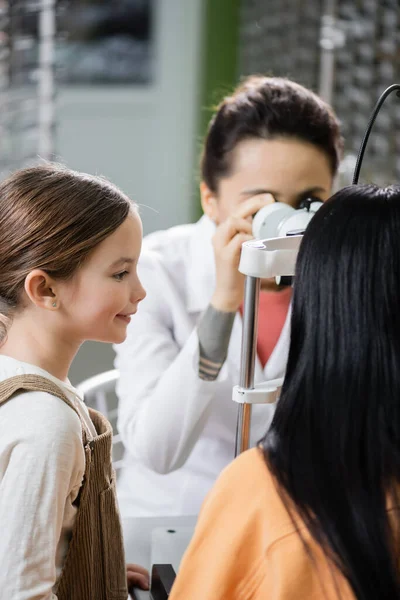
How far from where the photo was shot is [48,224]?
2.46ft

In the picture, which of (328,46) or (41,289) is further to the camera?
(328,46)

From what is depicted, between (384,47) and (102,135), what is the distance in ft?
7.47

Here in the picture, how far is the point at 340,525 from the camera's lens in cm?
56

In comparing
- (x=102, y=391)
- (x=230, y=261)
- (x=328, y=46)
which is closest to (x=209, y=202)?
(x=230, y=261)

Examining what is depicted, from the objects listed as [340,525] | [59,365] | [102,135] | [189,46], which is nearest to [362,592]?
[340,525]

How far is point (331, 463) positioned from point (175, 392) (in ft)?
1.69

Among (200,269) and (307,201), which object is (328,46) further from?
(307,201)

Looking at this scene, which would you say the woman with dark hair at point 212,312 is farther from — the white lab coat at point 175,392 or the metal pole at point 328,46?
the metal pole at point 328,46

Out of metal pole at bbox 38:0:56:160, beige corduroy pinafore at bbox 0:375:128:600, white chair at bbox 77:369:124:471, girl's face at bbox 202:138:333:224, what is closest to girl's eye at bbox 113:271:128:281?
beige corduroy pinafore at bbox 0:375:128:600

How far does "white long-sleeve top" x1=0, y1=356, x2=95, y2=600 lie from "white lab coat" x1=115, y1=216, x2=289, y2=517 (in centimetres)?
37

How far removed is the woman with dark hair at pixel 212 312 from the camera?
3.47ft

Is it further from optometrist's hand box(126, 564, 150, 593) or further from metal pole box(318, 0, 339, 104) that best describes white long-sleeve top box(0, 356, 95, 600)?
metal pole box(318, 0, 339, 104)

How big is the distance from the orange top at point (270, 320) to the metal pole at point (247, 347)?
0.44 m

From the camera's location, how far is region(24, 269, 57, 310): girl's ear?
75 cm
